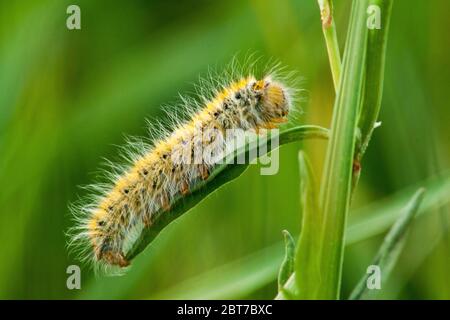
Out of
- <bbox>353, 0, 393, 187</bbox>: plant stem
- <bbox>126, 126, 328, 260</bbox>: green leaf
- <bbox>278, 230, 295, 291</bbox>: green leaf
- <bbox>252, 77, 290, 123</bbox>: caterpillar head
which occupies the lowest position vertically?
<bbox>278, 230, 295, 291</bbox>: green leaf

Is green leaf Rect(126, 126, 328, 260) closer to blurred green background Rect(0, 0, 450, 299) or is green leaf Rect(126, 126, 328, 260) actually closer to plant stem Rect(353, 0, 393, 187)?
plant stem Rect(353, 0, 393, 187)

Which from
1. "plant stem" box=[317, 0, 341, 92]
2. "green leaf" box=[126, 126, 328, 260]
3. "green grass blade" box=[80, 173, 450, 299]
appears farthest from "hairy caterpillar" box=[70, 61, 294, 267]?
"plant stem" box=[317, 0, 341, 92]

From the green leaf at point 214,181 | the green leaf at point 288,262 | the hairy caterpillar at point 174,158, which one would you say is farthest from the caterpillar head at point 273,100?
the green leaf at point 288,262

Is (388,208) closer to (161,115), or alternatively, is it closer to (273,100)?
(273,100)

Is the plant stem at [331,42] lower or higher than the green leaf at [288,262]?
higher

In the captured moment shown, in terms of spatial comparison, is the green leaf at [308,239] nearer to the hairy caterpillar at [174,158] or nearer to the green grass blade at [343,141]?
the green grass blade at [343,141]

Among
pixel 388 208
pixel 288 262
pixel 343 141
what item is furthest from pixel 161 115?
pixel 343 141

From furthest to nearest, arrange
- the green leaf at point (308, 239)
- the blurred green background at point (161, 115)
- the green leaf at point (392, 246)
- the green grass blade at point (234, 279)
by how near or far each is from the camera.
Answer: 1. the blurred green background at point (161, 115)
2. the green grass blade at point (234, 279)
3. the green leaf at point (392, 246)
4. the green leaf at point (308, 239)

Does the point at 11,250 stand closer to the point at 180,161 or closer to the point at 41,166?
the point at 41,166
